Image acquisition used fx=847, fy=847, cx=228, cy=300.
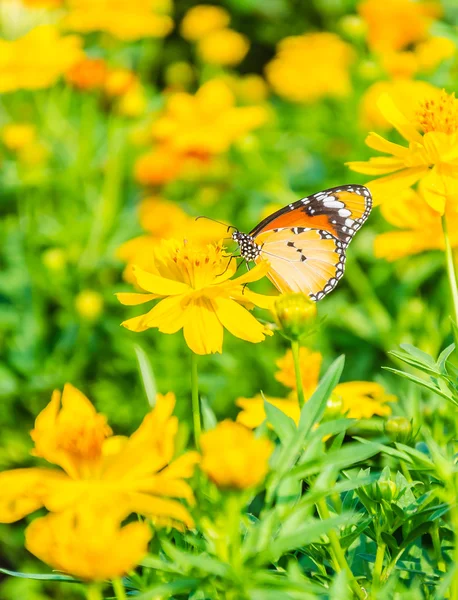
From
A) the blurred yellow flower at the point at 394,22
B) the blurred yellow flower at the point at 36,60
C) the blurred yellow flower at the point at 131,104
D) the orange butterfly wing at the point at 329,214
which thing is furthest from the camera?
the blurred yellow flower at the point at 394,22

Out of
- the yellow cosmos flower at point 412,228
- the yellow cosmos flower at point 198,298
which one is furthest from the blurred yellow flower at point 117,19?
the yellow cosmos flower at point 198,298

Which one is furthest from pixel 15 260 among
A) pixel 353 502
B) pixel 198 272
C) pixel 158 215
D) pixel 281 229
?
pixel 353 502

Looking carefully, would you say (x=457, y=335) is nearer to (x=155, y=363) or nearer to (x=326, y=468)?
(x=326, y=468)

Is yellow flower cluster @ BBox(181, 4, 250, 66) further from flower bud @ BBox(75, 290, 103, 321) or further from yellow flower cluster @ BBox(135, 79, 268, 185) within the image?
flower bud @ BBox(75, 290, 103, 321)

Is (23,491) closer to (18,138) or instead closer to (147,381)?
(147,381)

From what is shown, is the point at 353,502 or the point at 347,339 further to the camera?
the point at 347,339

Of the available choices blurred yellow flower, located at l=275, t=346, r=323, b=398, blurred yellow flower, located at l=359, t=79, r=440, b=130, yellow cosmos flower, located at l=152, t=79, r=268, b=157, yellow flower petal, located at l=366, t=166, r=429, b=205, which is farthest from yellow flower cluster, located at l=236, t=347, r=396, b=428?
yellow cosmos flower, located at l=152, t=79, r=268, b=157

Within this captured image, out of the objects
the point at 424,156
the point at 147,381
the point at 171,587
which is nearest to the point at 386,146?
the point at 424,156

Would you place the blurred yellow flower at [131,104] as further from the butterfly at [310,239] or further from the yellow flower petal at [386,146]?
the yellow flower petal at [386,146]
